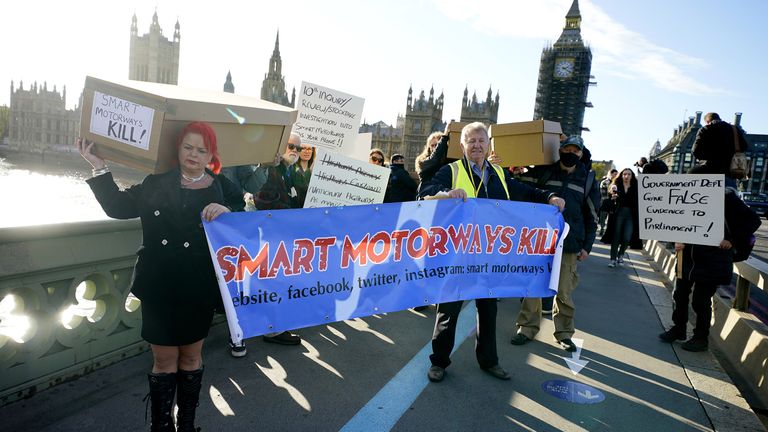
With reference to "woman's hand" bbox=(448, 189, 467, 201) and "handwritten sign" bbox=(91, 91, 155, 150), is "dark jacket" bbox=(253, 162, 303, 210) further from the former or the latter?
"handwritten sign" bbox=(91, 91, 155, 150)

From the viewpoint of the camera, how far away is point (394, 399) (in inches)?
142

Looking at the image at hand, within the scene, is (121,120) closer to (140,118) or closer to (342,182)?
(140,118)

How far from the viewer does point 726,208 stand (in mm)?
4801

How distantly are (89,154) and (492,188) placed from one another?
2932mm

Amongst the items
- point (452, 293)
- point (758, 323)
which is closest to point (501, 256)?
point (452, 293)

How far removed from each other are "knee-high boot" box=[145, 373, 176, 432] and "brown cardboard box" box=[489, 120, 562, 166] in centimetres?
406

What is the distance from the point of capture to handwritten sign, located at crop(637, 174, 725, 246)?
15.5 feet

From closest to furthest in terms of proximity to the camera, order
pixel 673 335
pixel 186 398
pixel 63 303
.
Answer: pixel 186 398
pixel 63 303
pixel 673 335

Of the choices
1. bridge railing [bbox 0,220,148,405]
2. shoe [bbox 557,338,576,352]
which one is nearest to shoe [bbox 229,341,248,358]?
bridge railing [bbox 0,220,148,405]

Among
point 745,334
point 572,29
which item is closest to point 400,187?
point 745,334

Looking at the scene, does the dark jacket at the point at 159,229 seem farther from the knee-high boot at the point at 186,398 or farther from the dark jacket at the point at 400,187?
the dark jacket at the point at 400,187

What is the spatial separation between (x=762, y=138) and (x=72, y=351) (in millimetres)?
119654

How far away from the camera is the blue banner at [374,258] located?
3037 millimetres

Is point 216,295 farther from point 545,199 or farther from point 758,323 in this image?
point 758,323
